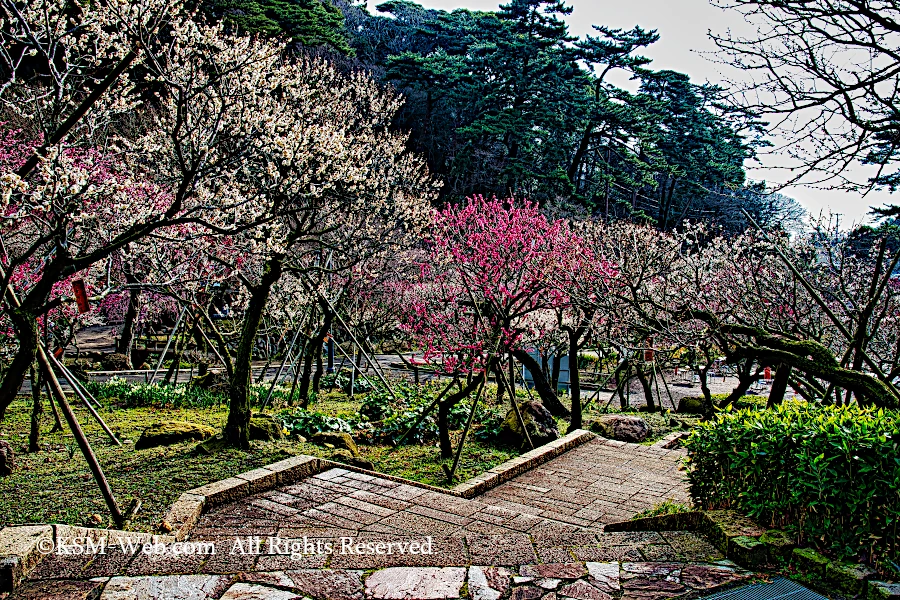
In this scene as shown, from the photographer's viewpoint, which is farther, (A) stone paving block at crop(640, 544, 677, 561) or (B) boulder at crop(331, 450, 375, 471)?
(B) boulder at crop(331, 450, 375, 471)

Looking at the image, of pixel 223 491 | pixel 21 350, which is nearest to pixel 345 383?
pixel 223 491

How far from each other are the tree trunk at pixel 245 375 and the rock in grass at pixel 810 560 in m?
5.01

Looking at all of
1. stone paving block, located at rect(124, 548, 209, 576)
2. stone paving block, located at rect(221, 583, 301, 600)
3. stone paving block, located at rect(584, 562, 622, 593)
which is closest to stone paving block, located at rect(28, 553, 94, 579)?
stone paving block, located at rect(124, 548, 209, 576)

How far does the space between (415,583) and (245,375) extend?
421cm

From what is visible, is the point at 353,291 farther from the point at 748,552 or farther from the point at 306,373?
the point at 748,552

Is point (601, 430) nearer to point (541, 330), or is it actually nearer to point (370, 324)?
point (541, 330)

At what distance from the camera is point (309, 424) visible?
7945mm

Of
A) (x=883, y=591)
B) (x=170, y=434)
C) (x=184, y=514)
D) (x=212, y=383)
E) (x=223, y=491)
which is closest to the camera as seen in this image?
(x=883, y=591)

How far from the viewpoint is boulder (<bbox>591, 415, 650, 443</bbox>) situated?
9827mm

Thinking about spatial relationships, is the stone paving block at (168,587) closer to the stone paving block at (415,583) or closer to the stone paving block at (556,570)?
the stone paving block at (415,583)

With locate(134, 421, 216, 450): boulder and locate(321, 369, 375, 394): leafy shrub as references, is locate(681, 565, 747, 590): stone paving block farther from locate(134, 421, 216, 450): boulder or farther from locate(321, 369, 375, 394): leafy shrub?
locate(321, 369, 375, 394): leafy shrub

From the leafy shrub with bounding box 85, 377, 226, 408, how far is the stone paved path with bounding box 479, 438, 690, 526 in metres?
6.18

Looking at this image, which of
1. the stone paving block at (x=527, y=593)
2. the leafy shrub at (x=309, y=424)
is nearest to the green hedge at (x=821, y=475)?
the stone paving block at (x=527, y=593)

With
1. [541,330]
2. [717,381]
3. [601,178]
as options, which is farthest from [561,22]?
[541,330]
